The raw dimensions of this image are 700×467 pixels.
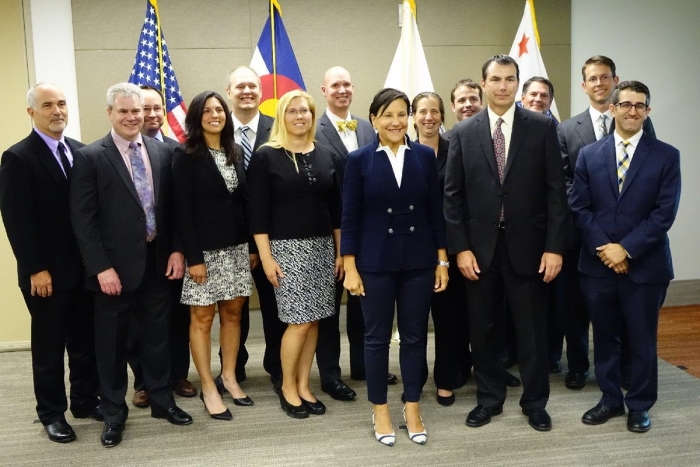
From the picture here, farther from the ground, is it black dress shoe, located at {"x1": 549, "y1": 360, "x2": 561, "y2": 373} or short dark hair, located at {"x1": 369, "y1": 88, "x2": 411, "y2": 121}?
short dark hair, located at {"x1": 369, "y1": 88, "x2": 411, "y2": 121}

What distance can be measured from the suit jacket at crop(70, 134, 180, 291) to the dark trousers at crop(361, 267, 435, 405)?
107 cm

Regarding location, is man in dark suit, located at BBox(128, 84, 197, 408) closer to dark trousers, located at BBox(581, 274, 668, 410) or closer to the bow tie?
the bow tie

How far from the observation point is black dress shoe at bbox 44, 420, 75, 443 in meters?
3.20

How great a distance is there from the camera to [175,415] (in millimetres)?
3367

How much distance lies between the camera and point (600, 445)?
3.01m

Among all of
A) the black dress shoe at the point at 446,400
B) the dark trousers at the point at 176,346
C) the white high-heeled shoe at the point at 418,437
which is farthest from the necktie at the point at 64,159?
the black dress shoe at the point at 446,400

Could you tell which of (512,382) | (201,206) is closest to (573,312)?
(512,382)

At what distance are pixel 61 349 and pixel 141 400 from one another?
59 centimetres

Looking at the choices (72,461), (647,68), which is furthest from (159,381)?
(647,68)

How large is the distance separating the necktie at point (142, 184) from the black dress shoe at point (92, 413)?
995 millimetres

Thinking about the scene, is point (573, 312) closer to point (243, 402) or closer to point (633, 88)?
point (633, 88)

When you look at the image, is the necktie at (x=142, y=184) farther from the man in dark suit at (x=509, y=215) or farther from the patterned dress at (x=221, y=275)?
the man in dark suit at (x=509, y=215)

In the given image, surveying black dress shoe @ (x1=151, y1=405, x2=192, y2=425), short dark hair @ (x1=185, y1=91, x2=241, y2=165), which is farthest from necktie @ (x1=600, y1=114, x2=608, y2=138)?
black dress shoe @ (x1=151, y1=405, x2=192, y2=425)

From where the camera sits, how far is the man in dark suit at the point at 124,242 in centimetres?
306
